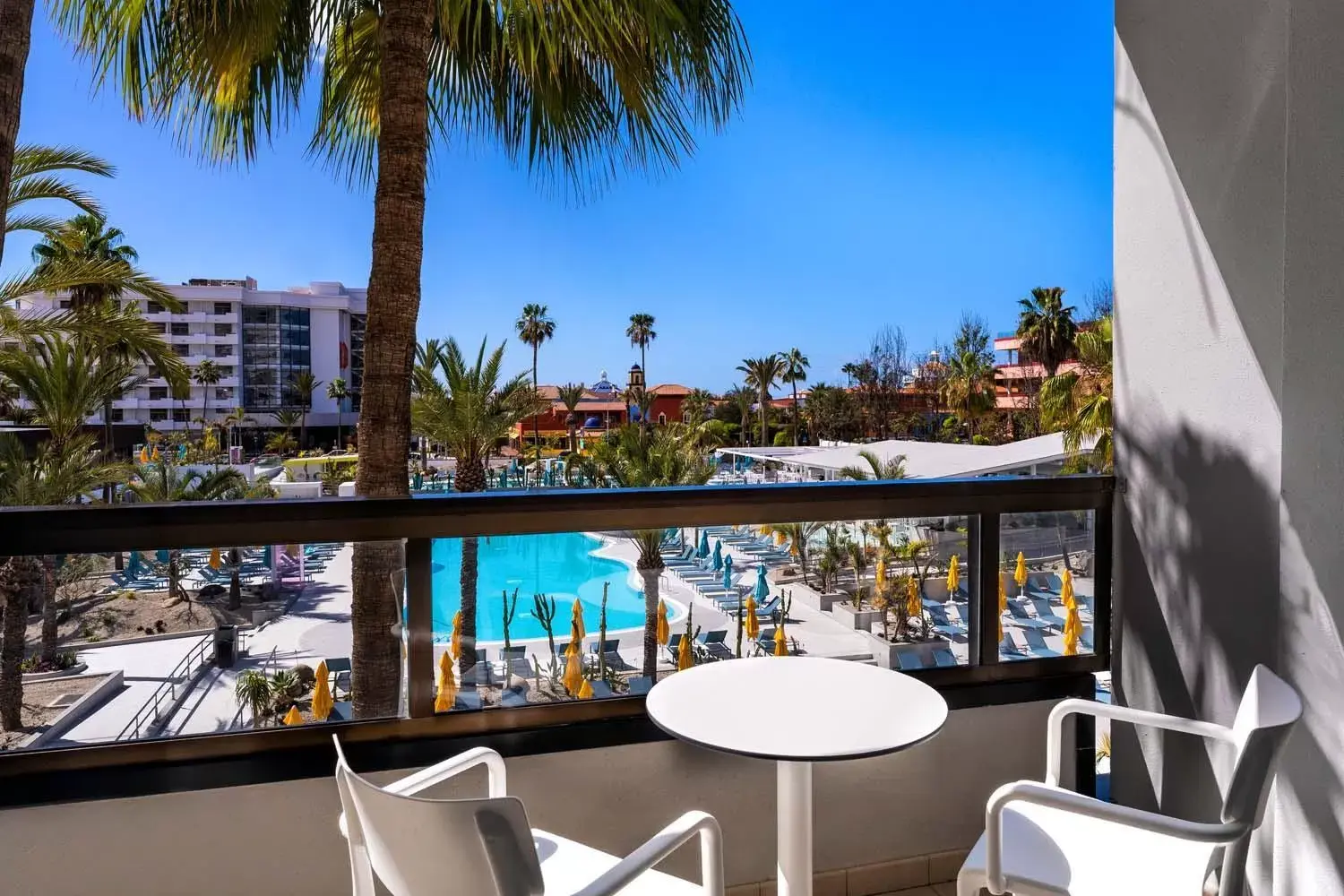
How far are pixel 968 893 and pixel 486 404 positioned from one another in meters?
13.0

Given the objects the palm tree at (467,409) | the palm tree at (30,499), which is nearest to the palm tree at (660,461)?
the palm tree at (467,409)

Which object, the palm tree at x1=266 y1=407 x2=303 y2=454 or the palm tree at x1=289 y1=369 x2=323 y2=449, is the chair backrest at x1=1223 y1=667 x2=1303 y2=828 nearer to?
the palm tree at x1=266 y1=407 x2=303 y2=454

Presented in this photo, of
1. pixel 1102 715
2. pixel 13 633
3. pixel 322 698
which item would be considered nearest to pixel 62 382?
pixel 13 633

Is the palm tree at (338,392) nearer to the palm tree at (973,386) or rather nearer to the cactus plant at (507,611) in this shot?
the palm tree at (973,386)

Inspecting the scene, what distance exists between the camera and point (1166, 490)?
7.47 feet

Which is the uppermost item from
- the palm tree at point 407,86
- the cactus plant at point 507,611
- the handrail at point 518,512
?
the palm tree at point 407,86

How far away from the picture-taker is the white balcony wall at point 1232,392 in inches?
69.1

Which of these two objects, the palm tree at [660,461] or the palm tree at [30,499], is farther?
the palm tree at [660,461]

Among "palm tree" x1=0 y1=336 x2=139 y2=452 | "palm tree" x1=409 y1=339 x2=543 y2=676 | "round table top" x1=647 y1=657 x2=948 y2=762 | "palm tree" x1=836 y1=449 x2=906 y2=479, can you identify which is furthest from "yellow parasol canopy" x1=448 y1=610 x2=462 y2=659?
"palm tree" x1=836 y1=449 x2=906 y2=479

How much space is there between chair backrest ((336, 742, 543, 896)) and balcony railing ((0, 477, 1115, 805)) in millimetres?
935

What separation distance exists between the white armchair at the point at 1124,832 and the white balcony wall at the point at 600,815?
0.64 meters

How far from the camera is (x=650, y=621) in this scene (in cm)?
223

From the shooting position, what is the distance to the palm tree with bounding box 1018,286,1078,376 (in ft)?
95.3

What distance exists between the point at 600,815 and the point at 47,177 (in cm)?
920
